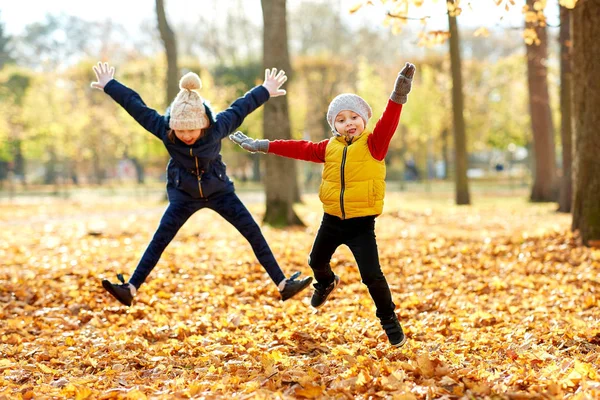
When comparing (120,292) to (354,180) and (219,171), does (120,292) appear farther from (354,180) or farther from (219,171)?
(354,180)

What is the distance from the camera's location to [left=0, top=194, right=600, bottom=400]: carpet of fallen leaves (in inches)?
148

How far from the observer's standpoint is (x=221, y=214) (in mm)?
5223

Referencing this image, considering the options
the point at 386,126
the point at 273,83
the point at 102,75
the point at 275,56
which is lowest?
the point at 386,126

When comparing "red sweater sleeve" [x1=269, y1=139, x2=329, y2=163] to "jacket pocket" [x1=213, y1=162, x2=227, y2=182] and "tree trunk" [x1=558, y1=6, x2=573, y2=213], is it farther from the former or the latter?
"tree trunk" [x1=558, y1=6, x2=573, y2=213]

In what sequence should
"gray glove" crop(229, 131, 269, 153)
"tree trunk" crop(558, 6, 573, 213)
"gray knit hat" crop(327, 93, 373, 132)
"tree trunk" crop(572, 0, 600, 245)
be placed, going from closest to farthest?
"gray knit hat" crop(327, 93, 373, 132) < "gray glove" crop(229, 131, 269, 153) < "tree trunk" crop(572, 0, 600, 245) < "tree trunk" crop(558, 6, 573, 213)

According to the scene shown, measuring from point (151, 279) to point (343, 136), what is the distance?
3.65 meters

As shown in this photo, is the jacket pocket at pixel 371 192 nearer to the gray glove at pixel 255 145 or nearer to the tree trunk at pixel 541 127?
the gray glove at pixel 255 145

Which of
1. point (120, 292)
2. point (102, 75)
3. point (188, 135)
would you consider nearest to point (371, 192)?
point (188, 135)

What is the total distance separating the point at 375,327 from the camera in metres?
5.41

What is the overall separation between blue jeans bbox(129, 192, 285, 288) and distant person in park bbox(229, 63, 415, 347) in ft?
2.41

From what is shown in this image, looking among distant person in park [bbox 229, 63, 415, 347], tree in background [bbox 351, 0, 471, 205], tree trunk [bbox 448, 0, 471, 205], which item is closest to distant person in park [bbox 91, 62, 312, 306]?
distant person in park [bbox 229, 63, 415, 347]

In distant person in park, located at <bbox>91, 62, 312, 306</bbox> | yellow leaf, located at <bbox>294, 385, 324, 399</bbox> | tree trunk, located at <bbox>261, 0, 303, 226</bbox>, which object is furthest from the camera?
tree trunk, located at <bbox>261, 0, 303, 226</bbox>

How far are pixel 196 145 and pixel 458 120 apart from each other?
15.1m

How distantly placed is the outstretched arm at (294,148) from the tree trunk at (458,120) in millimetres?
14210
